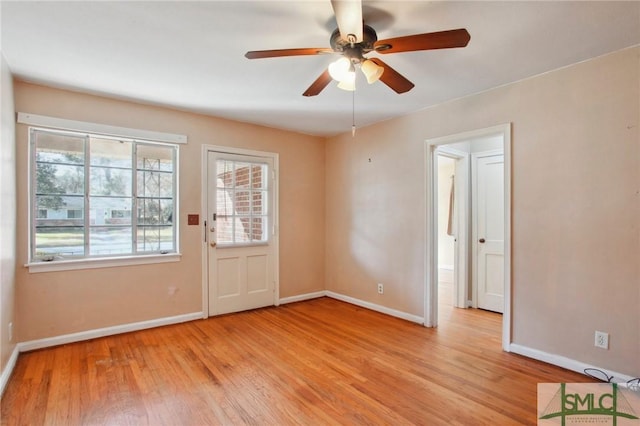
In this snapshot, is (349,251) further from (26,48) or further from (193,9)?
(26,48)

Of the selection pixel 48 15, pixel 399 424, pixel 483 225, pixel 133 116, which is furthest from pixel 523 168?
pixel 133 116

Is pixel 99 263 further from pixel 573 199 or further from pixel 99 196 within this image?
pixel 573 199

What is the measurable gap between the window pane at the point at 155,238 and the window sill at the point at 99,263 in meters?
0.12

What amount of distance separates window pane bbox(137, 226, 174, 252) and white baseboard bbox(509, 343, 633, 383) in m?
3.67

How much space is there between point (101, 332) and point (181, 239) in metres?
1.18

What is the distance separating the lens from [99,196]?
3348 millimetres

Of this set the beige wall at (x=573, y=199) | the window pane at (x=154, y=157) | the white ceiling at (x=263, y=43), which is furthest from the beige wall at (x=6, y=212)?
the beige wall at (x=573, y=199)

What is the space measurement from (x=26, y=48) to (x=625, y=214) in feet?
14.6

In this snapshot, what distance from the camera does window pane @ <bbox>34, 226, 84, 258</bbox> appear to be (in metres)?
3.08

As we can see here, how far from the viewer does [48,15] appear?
1.96m

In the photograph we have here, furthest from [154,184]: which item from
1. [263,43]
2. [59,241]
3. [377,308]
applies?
[377,308]

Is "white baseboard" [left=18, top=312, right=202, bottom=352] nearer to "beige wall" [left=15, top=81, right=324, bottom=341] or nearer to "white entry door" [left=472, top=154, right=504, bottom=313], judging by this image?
"beige wall" [left=15, top=81, right=324, bottom=341]

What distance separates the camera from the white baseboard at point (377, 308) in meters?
3.78

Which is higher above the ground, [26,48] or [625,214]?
[26,48]
